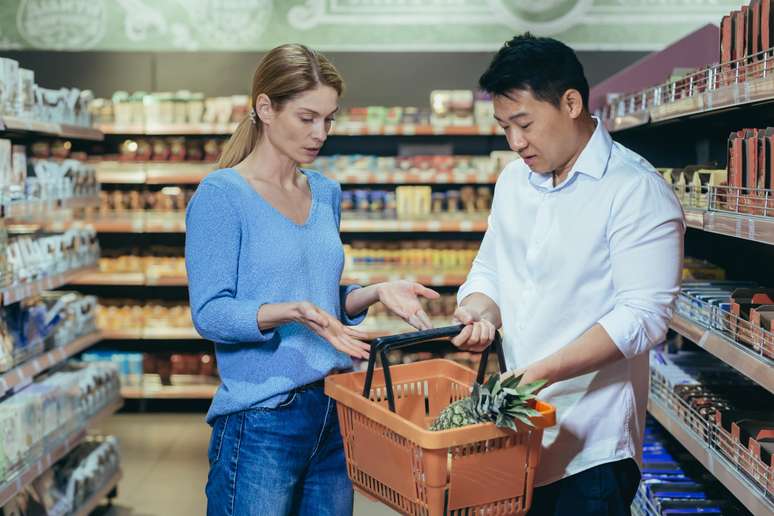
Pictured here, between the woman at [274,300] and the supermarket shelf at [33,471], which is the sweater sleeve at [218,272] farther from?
the supermarket shelf at [33,471]

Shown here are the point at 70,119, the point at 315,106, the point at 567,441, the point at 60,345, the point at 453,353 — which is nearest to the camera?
the point at 567,441

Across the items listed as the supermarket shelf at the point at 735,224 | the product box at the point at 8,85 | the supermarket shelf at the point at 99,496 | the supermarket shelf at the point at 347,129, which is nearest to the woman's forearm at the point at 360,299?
the supermarket shelf at the point at 735,224

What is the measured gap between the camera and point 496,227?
7.32 feet

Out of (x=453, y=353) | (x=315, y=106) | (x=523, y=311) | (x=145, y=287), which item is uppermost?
(x=315, y=106)

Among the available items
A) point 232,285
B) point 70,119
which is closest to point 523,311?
point 232,285

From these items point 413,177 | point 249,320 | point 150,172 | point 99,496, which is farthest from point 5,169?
point 413,177

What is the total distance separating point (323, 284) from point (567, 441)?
2.15 feet

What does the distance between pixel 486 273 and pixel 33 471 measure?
2261 millimetres

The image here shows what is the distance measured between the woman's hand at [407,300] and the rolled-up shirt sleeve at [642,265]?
1.27ft

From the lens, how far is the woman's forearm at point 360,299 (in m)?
2.28

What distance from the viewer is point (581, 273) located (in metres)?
1.98

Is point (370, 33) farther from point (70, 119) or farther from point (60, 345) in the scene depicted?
point (60, 345)

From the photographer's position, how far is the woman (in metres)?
2.00

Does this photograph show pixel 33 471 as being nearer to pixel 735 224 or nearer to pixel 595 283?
pixel 595 283
